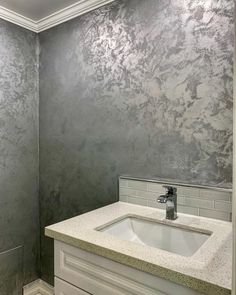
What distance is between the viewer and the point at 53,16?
1.85 meters

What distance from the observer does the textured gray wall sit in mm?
1807

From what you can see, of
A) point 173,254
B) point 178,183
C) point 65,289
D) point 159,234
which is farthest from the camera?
point 178,183

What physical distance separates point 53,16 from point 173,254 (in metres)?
1.85

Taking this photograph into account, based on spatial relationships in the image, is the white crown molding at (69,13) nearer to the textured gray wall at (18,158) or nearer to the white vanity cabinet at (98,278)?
the textured gray wall at (18,158)

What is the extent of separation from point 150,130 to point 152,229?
55 centimetres

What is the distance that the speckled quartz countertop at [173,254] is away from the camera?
70cm

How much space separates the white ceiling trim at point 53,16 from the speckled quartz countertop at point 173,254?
1397 mm

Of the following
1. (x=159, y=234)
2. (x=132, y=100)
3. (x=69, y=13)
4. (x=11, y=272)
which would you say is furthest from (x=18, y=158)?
(x=159, y=234)

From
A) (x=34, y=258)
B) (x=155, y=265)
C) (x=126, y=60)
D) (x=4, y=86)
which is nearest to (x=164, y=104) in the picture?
(x=126, y=60)

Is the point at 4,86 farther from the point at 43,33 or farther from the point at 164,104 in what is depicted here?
the point at 164,104

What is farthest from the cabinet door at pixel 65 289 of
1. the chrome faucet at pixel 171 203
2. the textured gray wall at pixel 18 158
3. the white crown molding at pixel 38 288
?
the white crown molding at pixel 38 288

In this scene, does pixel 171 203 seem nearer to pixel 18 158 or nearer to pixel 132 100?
pixel 132 100

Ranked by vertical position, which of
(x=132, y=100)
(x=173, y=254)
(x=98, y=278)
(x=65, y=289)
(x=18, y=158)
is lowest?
(x=65, y=289)

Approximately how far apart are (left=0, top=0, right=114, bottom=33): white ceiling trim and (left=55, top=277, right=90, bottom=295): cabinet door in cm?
163
